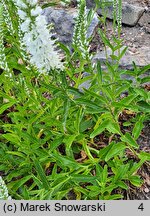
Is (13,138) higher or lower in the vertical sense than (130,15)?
lower

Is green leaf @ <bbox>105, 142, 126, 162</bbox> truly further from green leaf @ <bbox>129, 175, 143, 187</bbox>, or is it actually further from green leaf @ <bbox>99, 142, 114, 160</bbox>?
green leaf @ <bbox>129, 175, 143, 187</bbox>

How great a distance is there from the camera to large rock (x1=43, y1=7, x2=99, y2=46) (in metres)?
5.83

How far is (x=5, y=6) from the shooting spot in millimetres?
3729

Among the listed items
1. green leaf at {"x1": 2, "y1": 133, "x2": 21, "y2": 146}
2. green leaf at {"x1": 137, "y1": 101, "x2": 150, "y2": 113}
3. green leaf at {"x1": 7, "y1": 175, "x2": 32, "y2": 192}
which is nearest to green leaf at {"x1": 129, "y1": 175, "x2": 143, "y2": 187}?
green leaf at {"x1": 137, "y1": 101, "x2": 150, "y2": 113}

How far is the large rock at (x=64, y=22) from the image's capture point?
5828mm

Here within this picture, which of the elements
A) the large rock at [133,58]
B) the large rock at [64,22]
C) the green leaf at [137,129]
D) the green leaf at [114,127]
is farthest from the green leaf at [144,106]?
the large rock at [64,22]

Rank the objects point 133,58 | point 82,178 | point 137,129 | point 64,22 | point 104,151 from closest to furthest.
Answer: point 82,178, point 104,151, point 137,129, point 133,58, point 64,22

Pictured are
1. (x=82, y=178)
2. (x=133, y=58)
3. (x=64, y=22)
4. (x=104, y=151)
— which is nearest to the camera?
(x=82, y=178)

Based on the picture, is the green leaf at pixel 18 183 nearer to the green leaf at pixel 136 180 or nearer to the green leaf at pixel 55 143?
the green leaf at pixel 55 143

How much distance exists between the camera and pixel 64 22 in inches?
233

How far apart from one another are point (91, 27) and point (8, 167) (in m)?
2.48

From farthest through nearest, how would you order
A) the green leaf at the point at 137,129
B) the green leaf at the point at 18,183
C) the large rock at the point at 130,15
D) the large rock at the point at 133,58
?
the large rock at the point at 130,15
the large rock at the point at 133,58
the green leaf at the point at 18,183
the green leaf at the point at 137,129

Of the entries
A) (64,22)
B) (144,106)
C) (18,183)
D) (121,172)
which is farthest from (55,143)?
(64,22)

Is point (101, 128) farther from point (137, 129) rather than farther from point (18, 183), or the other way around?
point (18, 183)
